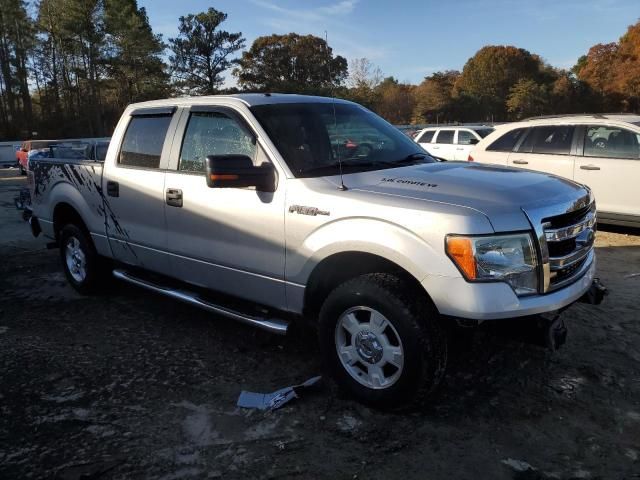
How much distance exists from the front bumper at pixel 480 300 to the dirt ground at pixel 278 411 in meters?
0.44

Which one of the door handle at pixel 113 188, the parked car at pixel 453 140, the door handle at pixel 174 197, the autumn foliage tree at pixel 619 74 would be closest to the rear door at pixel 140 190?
the door handle at pixel 113 188

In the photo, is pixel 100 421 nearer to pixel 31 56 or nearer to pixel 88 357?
pixel 88 357

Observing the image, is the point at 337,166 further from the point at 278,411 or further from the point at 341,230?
the point at 278,411

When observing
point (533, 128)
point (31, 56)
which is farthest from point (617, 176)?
point (31, 56)

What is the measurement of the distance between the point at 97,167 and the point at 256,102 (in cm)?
191

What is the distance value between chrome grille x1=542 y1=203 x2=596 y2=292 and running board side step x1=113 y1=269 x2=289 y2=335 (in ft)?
5.48

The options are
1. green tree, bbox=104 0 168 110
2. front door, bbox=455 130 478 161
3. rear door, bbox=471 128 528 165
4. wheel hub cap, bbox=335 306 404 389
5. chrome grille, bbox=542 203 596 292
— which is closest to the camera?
chrome grille, bbox=542 203 596 292

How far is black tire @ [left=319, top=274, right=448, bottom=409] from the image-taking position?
2947 millimetres

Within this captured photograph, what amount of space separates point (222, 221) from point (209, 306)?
65cm

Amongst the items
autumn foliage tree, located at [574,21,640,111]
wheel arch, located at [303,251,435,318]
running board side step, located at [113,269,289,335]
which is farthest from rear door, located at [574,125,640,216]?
autumn foliage tree, located at [574,21,640,111]

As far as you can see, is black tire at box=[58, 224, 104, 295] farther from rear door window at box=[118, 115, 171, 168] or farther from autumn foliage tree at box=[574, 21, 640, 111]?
autumn foliage tree at box=[574, 21, 640, 111]

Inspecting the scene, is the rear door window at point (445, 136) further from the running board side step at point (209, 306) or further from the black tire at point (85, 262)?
the running board side step at point (209, 306)

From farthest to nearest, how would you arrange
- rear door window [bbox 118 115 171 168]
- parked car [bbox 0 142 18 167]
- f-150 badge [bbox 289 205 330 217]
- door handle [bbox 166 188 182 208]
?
parked car [bbox 0 142 18 167] < rear door window [bbox 118 115 171 168] < door handle [bbox 166 188 182 208] < f-150 badge [bbox 289 205 330 217]

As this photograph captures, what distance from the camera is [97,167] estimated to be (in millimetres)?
5035
